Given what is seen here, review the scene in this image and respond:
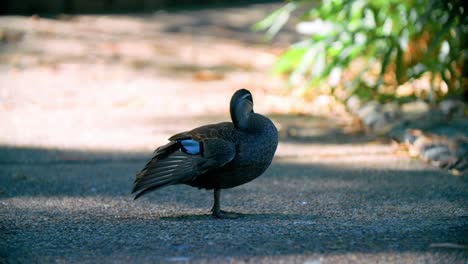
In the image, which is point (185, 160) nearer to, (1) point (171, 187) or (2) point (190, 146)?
(2) point (190, 146)

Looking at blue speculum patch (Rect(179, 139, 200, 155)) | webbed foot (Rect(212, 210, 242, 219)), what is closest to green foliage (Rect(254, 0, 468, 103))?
webbed foot (Rect(212, 210, 242, 219))

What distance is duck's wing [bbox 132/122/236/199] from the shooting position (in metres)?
4.55

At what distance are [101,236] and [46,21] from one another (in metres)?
8.67

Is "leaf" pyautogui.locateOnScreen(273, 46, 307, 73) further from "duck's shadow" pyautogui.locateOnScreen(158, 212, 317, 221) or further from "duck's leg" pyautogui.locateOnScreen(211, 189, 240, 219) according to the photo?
"duck's leg" pyautogui.locateOnScreen(211, 189, 240, 219)

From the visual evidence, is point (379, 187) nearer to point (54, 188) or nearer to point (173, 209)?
point (173, 209)

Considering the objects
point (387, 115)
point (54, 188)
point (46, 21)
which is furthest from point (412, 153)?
point (46, 21)

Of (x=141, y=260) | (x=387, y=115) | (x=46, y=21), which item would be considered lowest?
(x=141, y=260)

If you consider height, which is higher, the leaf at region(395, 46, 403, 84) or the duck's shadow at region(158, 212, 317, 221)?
the leaf at region(395, 46, 403, 84)

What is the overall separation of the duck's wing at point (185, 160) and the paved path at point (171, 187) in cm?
28

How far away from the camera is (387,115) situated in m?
8.31

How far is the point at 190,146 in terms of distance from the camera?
4.71 metres

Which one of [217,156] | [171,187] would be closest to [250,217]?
[217,156]

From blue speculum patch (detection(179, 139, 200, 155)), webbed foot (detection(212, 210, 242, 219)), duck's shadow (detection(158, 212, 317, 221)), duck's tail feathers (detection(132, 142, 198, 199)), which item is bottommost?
duck's shadow (detection(158, 212, 317, 221))

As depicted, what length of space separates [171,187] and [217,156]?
64.1 inches
